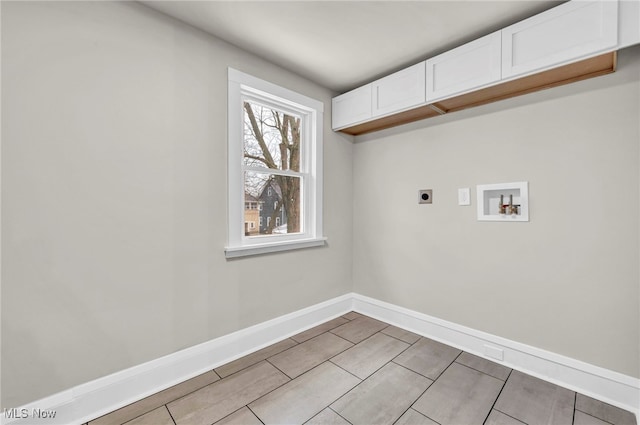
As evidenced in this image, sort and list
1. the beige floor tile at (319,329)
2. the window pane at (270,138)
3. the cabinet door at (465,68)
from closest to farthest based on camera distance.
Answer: the cabinet door at (465,68), the window pane at (270,138), the beige floor tile at (319,329)

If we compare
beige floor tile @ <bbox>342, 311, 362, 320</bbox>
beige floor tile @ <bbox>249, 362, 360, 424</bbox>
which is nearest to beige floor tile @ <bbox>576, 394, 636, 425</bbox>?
beige floor tile @ <bbox>249, 362, 360, 424</bbox>

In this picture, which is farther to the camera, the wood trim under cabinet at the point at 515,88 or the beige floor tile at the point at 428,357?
the beige floor tile at the point at 428,357

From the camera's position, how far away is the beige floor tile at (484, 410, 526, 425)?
1583 mm

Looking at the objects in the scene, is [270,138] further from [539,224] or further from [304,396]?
[539,224]

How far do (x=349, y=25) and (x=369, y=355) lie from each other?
2.54m

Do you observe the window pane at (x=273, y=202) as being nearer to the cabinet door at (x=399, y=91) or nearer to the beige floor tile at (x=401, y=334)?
the cabinet door at (x=399, y=91)

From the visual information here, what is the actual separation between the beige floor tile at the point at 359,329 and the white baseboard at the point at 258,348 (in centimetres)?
24

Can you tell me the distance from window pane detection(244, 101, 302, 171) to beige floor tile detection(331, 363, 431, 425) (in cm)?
194

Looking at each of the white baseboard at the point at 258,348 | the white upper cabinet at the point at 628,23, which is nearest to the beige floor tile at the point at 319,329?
the white baseboard at the point at 258,348

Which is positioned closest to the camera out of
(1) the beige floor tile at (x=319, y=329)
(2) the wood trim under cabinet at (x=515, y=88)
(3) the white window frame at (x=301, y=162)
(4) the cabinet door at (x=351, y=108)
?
(2) the wood trim under cabinet at (x=515, y=88)

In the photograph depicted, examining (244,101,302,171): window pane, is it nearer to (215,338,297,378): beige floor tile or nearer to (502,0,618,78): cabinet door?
(215,338,297,378): beige floor tile

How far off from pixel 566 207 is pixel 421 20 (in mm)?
1633

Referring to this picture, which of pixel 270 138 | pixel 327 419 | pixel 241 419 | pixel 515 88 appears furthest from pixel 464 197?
pixel 241 419

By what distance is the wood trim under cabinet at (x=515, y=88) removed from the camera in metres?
1.71
